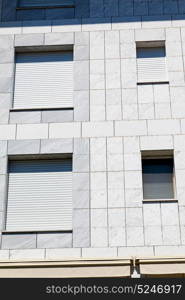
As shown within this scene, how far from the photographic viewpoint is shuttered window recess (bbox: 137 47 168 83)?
15.4m

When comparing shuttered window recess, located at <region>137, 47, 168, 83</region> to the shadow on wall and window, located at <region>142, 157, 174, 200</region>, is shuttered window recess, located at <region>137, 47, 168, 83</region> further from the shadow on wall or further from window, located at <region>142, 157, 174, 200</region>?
window, located at <region>142, 157, 174, 200</region>

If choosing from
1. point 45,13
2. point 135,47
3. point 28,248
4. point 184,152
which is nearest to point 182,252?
point 184,152

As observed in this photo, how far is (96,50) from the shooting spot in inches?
619

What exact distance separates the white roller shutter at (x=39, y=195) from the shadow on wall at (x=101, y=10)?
17.8 feet

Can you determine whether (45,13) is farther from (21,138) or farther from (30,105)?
(21,138)

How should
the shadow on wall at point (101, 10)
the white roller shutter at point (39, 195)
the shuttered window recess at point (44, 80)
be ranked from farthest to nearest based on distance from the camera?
the shadow on wall at point (101, 10), the shuttered window recess at point (44, 80), the white roller shutter at point (39, 195)

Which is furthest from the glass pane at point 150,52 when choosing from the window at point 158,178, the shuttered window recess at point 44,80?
the window at point 158,178

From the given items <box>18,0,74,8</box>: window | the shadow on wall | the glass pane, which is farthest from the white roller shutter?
<box>18,0,74,8</box>: window

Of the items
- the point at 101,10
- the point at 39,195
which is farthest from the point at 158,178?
the point at 101,10

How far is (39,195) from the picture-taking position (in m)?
14.2

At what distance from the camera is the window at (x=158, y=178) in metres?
14.1

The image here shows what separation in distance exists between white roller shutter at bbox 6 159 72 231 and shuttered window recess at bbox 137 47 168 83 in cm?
379

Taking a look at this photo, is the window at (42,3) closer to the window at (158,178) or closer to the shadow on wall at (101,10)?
the shadow on wall at (101,10)

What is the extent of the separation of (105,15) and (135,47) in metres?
1.73
